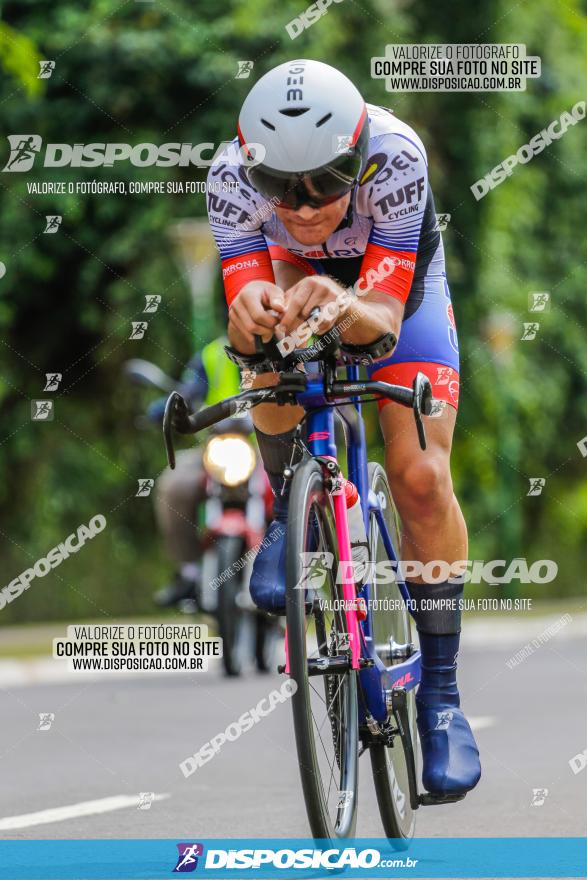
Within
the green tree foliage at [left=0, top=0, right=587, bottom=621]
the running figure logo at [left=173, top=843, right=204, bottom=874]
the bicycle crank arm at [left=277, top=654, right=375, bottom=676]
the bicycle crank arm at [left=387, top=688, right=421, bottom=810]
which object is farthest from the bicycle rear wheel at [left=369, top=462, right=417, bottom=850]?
the green tree foliage at [left=0, top=0, right=587, bottom=621]

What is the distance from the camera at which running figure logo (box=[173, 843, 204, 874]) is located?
4758 mm

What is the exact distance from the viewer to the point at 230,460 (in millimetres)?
11312

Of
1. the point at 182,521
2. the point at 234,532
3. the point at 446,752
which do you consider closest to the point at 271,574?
the point at 446,752

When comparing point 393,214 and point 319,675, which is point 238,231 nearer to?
point 393,214

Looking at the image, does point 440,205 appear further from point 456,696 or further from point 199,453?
point 456,696

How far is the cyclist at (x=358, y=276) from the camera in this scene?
4449 millimetres

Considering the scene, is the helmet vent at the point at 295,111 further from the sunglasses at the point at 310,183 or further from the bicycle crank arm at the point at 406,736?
the bicycle crank arm at the point at 406,736

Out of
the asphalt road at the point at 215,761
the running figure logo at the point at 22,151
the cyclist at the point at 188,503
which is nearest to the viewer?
the asphalt road at the point at 215,761

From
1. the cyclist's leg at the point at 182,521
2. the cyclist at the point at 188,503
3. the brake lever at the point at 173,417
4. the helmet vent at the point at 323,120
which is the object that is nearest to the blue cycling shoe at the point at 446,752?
the brake lever at the point at 173,417

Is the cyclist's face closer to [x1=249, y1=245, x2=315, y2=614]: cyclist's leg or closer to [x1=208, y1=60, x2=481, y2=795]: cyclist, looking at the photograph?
[x1=208, y1=60, x2=481, y2=795]: cyclist

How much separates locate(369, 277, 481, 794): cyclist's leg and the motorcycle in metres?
5.64

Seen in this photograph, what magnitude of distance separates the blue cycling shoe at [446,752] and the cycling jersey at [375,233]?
0.85m

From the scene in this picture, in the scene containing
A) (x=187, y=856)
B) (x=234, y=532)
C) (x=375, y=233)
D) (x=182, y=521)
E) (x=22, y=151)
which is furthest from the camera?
(x=22, y=151)

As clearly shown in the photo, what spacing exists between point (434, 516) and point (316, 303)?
1.04 m
